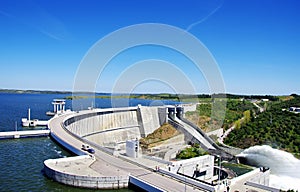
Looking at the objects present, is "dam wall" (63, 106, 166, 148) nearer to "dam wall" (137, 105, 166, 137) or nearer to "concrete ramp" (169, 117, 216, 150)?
"dam wall" (137, 105, 166, 137)

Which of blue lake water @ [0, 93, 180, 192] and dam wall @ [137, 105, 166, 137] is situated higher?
dam wall @ [137, 105, 166, 137]

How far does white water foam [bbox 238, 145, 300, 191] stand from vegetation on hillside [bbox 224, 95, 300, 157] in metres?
1.87

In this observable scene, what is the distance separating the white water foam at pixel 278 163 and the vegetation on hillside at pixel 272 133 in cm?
187

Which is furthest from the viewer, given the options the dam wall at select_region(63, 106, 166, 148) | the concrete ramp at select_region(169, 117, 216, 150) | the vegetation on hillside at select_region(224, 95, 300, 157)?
the dam wall at select_region(63, 106, 166, 148)

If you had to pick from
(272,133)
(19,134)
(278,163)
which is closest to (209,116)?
(272,133)

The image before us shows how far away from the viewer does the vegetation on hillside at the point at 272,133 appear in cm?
3625

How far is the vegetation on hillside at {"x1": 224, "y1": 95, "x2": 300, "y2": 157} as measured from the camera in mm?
36250

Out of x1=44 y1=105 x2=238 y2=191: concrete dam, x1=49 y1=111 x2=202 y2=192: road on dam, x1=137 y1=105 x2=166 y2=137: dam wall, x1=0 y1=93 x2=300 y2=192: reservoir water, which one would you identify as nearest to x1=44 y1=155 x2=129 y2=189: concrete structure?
x1=44 y1=105 x2=238 y2=191: concrete dam

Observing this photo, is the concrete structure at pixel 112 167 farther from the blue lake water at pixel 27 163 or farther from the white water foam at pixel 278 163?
the white water foam at pixel 278 163

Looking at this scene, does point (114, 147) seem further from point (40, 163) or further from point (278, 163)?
point (278, 163)

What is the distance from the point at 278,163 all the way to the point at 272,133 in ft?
30.2

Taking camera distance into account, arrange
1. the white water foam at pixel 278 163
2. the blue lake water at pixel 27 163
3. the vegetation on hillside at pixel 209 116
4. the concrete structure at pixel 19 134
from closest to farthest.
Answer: the blue lake water at pixel 27 163, the white water foam at pixel 278 163, the concrete structure at pixel 19 134, the vegetation on hillside at pixel 209 116

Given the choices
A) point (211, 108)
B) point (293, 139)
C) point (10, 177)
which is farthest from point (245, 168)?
point (211, 108)

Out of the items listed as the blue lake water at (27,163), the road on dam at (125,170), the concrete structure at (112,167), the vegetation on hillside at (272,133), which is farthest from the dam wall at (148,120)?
the road on dam at (125,170)
